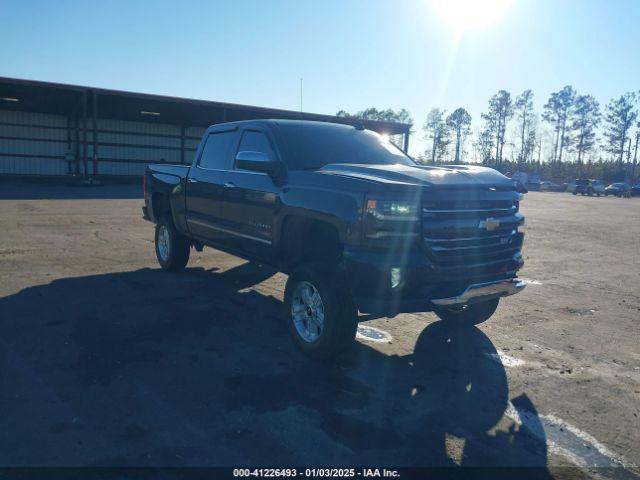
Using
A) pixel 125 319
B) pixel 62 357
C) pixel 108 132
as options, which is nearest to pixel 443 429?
pixel 62 357

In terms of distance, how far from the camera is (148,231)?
41.1 ft

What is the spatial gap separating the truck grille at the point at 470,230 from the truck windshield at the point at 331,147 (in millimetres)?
1453

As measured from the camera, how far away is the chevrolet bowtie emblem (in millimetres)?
4500

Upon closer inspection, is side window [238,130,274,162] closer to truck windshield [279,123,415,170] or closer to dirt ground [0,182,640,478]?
truck windshield [279,123,415,170]

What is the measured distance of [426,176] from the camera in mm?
4418

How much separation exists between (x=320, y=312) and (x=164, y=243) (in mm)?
4208

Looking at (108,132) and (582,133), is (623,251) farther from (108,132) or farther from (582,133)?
(582,133)

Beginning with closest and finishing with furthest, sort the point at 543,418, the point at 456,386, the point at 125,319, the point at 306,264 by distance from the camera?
the point at 543,418, the point at 456,386, the point at 306,264, the point at 125,319

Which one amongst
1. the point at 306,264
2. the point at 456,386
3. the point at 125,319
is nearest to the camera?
the point at 456,386

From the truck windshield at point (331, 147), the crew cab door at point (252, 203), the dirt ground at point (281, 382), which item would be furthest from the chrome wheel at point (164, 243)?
the truck windshield at point (331, 147)

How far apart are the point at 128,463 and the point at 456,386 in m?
2.51

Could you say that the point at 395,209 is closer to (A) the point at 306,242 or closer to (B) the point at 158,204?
(A) the point at 306,242

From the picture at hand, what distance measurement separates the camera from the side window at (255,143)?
5686mm

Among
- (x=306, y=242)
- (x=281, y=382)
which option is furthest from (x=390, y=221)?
(x=281, y=382)
